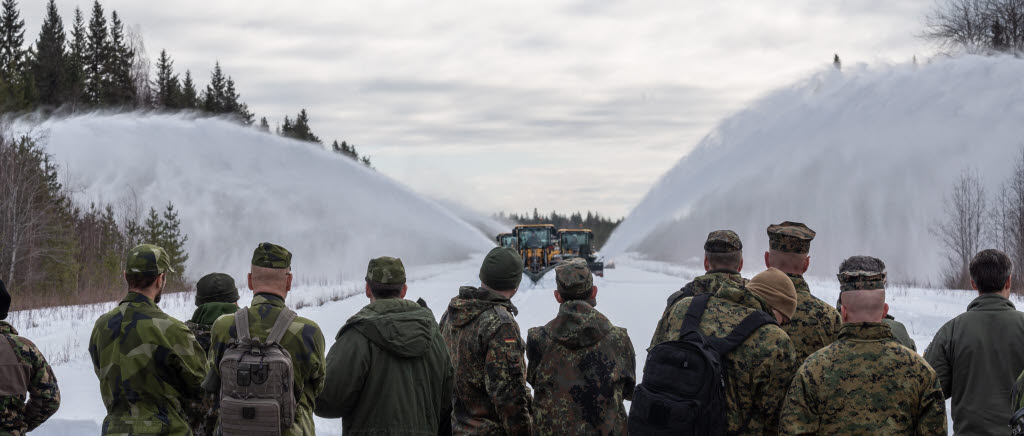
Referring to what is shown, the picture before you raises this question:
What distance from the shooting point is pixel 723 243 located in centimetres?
473

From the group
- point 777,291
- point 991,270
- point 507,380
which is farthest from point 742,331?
point 991,270

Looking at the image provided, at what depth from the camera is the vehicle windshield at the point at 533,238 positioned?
3192 cm

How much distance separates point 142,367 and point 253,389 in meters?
0.97

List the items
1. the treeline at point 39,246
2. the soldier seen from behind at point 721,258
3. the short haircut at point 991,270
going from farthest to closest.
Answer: the treeline at point 39,246, the soldier seen from behind at point 721,258, the short haircut at point 991,270

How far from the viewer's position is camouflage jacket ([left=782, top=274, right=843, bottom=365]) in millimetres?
4297

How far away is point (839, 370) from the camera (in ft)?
11.0

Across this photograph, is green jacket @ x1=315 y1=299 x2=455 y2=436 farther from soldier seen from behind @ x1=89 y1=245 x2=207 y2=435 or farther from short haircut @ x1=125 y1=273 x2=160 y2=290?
short haircut @ x1=125 y1=273 x2=160 y2=290

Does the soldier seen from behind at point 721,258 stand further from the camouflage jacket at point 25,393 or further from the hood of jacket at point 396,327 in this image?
the camouflage jacket at point 25,393

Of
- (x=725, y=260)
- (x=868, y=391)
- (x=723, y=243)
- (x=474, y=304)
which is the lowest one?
(x=868, y=391)

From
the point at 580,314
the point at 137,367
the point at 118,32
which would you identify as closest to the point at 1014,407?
the point at 580,314

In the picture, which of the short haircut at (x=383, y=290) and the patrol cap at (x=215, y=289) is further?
the patrol cap at (x=215, y=289)

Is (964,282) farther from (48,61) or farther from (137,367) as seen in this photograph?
(48,61)

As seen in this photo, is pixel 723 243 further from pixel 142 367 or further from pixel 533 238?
pixel 533 238

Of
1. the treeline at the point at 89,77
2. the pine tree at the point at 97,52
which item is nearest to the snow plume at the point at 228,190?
the treeline at the point at 89,77
